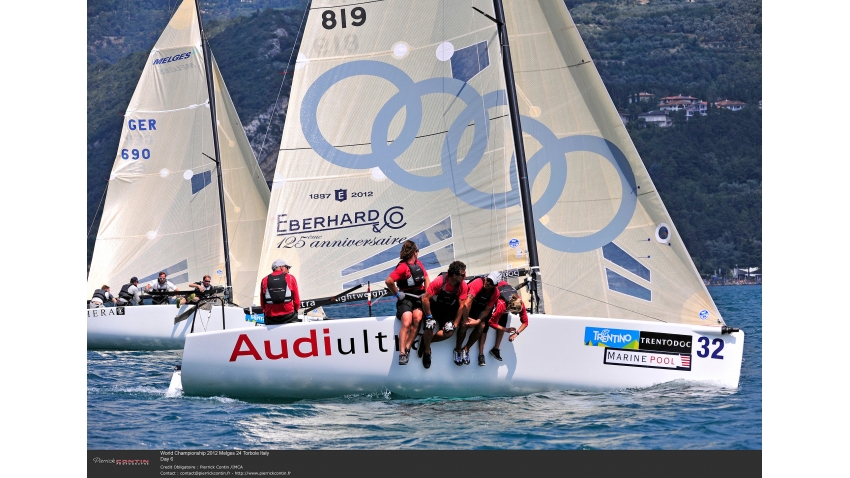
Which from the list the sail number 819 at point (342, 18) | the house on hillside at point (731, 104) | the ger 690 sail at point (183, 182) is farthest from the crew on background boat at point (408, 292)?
the house on hillside at point (731, 104)

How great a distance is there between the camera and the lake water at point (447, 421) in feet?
28.3

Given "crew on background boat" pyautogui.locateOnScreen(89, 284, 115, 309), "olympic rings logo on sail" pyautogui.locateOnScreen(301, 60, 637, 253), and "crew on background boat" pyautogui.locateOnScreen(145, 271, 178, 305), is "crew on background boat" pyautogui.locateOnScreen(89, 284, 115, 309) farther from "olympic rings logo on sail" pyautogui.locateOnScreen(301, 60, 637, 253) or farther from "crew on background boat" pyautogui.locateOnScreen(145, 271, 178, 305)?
"olympic rings logo on sail" pyautogui.locateOnScreen(301, 60, 637, 253)

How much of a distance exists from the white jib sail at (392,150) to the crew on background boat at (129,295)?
7773 millimetres

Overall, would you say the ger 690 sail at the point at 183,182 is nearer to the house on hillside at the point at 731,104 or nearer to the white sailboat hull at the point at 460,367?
the white sailboat hull at the point at 460,367

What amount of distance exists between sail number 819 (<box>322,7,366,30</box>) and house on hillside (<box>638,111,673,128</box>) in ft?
116

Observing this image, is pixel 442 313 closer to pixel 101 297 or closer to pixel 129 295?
pixel 129 295

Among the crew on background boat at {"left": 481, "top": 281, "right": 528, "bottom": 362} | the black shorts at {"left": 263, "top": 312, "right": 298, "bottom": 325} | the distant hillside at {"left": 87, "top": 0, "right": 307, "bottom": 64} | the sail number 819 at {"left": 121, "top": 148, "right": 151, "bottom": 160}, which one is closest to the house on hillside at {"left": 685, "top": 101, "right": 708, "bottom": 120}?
the distant hillside at {"left": 87, "top": 0, "right": 307, "bottom": 64}

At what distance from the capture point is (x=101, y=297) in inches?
754

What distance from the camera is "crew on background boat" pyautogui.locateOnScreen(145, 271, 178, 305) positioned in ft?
59.0

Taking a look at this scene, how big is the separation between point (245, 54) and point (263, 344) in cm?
5579

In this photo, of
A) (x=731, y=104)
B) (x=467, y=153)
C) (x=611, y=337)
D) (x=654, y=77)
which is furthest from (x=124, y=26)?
(x=611, y=337)

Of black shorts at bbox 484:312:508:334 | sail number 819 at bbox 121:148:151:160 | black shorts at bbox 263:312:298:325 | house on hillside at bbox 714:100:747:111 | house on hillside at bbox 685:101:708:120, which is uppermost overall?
house on hillside at bbox 685:101:708:120

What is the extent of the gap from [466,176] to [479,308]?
5.95ft

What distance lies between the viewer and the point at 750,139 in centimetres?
3791
